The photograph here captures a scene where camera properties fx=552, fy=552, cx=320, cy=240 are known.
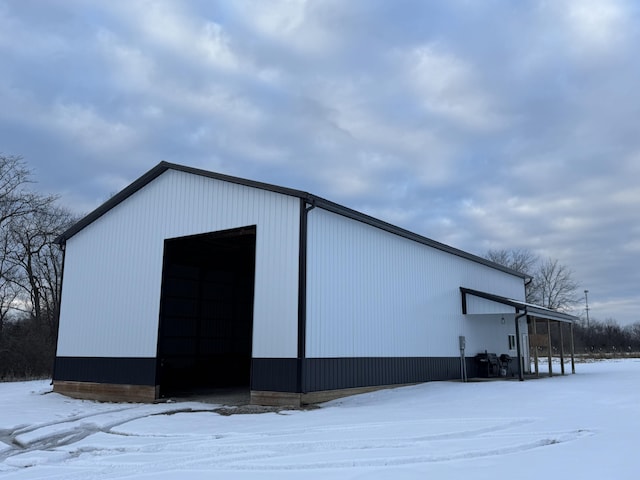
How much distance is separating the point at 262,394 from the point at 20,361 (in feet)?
81.4

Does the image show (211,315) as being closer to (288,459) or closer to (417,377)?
(417,377)

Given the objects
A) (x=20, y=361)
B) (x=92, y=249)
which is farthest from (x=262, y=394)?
(x=20, y=361)

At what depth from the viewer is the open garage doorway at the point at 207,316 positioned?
21.8 m

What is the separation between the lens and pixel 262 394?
46.7 feet

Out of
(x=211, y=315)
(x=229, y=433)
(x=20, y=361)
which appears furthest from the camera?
(x=20, y=361)

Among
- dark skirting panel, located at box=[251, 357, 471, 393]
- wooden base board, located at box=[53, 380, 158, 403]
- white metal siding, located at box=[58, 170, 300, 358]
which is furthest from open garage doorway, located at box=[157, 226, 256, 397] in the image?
dark skirting panel, located at box=[251, 357, 471, 393]

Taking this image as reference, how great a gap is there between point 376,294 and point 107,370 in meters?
9.04

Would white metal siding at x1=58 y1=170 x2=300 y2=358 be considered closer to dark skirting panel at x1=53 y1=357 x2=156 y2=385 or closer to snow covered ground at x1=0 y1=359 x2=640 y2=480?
dark skirting panel at x1=53 y1=357 x2=156 y2=385

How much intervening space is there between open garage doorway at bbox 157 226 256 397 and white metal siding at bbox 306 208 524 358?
5.41 metres

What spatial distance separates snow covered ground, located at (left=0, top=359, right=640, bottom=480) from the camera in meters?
7.08

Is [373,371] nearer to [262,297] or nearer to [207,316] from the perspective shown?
[262,297]

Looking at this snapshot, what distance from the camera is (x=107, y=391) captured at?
699 inches

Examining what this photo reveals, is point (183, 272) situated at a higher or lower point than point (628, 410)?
higher

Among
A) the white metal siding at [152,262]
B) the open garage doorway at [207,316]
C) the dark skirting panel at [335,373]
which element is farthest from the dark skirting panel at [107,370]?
the dark skirting panel at [335,373]
